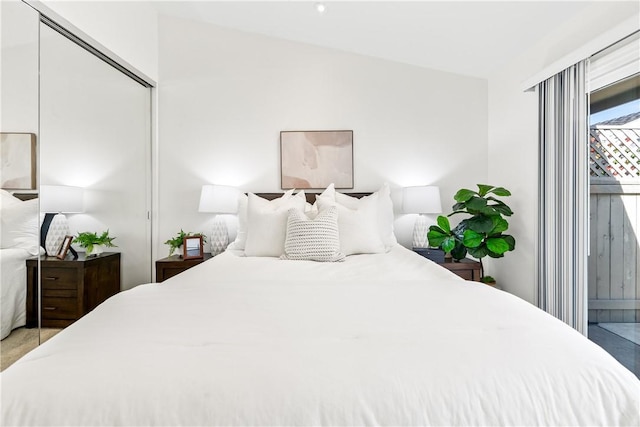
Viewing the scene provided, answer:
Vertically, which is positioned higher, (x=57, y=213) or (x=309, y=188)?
(x=309, y=188)

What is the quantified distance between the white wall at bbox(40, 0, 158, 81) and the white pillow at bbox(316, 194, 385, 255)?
2.20 metres

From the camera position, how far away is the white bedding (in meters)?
1.93

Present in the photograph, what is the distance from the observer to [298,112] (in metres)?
3.47

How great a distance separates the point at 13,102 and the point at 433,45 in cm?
297

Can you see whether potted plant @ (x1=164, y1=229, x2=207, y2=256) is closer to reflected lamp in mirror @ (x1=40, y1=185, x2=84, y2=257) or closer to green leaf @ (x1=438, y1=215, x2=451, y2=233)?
reflected lamp in mirror @ (x1=40, y1=185, x2=84, y2=257)

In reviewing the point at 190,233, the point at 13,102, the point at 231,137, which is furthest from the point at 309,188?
the point at 13,102

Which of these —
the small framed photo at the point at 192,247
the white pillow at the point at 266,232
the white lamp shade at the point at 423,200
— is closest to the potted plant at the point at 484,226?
the white lamp shade at the point at 423,200

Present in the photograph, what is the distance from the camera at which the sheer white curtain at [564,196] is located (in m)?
2.19

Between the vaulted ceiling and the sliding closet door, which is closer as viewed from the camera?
the sliding closet door

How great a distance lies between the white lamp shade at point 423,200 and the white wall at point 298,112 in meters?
0.25

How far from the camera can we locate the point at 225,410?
764 mm

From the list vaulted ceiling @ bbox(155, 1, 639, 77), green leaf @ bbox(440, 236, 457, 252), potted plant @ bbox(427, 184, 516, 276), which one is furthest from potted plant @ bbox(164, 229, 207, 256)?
potted plant @ bbox(427, 184, 516, 276)

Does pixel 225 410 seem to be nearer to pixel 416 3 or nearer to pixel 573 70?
pixel 573 70

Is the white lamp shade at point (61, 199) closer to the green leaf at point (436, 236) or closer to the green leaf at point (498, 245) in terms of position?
the green leaf at point (436, 236)
